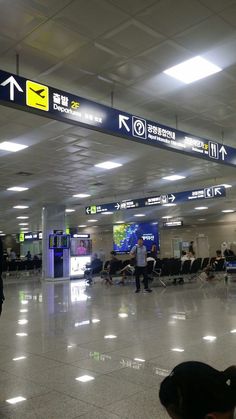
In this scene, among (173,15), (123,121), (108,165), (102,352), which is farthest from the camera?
(108,165)

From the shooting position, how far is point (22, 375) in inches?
172

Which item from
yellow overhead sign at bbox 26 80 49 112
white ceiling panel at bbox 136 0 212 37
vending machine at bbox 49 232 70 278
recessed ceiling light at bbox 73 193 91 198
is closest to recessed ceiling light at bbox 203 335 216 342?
yellow overhead sign at bbox 26 80 49 112

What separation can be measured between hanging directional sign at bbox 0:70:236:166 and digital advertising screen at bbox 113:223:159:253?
22803mm

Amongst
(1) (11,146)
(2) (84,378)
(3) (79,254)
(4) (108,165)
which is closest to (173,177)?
(4) (108,165)

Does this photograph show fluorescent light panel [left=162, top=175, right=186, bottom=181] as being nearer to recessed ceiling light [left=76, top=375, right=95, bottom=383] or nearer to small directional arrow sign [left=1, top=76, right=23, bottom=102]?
small directional arrow sign [left=1, top=76, right=23, bottom=102]

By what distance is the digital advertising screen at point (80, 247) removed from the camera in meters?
20.5

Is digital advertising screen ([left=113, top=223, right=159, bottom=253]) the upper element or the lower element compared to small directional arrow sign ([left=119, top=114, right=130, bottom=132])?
lower

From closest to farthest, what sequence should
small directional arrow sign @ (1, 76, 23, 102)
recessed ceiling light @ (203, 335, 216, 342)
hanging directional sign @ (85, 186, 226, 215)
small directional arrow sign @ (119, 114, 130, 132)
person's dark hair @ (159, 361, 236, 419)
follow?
person's dark hair @ (159, 361, 236, 419) < small directional arrow sign @ (1, 76, 23, 102) < recessed ceiling light @ (203, 335, 216, 342) < small directional arrow sign @ (119, 114, 130, 132) < hanging directional sign @ (85, 186, 226, 215)

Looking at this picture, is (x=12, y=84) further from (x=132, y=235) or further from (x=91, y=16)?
(x=132, y=235)

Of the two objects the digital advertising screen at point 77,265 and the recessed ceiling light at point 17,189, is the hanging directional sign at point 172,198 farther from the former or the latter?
the recessed ceiling light at point 17,189

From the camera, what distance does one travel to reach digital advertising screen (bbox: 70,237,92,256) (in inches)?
806

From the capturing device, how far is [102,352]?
5.30 meters

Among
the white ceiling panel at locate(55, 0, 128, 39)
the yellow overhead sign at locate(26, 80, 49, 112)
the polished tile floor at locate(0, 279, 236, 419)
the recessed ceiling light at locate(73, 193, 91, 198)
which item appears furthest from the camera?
the recessed ceiling light at locate(73, 193, 91, 198)

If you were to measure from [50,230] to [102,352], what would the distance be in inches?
612
